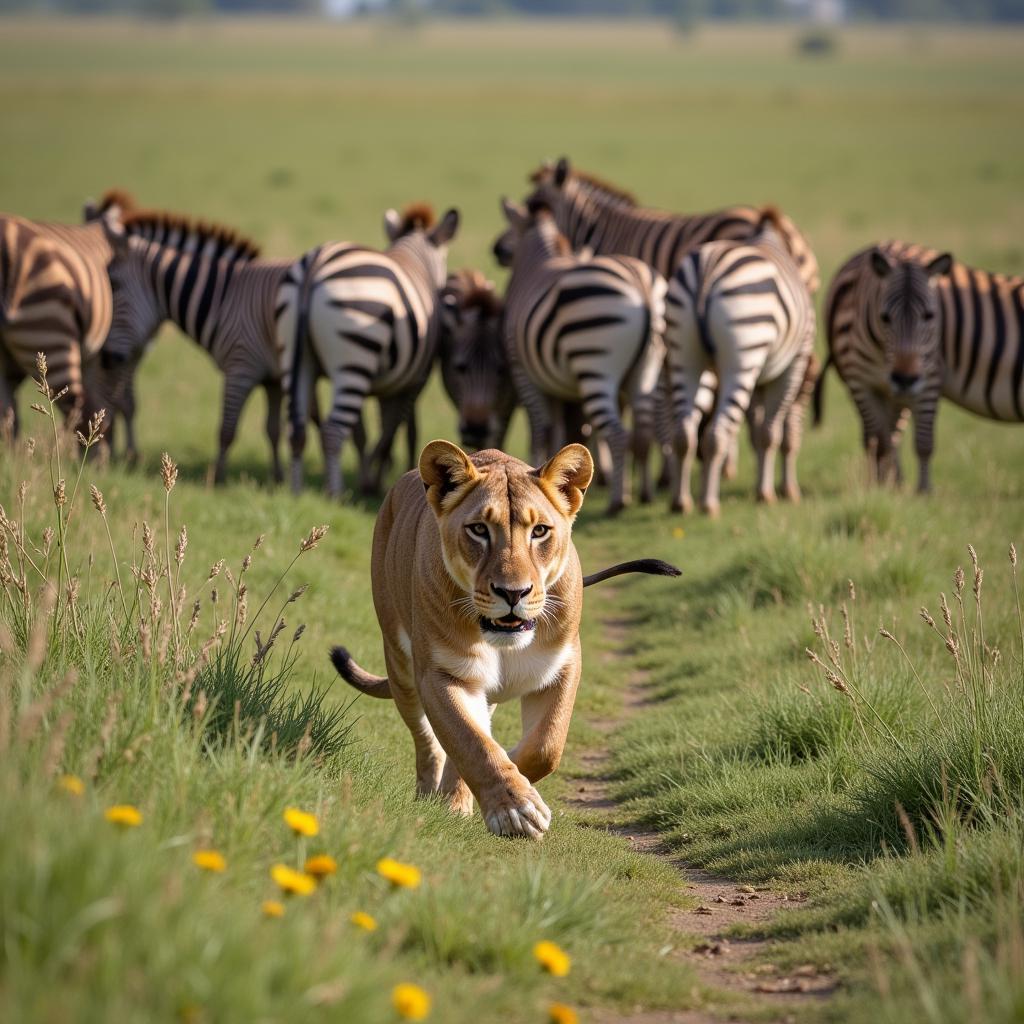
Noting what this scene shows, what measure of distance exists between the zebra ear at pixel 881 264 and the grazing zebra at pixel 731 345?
0.72m

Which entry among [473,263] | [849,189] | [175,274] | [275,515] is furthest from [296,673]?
[849,189]

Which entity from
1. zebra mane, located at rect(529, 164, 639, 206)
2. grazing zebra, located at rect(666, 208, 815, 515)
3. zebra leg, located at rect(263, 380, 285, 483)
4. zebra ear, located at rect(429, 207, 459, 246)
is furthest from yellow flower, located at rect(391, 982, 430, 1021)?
zebra mane, located at rect(529, 164, 639, 206)

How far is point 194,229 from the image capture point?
14523 millimetres

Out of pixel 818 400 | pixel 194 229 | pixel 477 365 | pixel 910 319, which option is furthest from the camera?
pixel 818 400

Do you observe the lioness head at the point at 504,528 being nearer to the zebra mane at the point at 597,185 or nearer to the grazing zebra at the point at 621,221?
the grazing zebra at the point at 621,221

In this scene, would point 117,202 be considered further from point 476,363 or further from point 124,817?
point 124,817

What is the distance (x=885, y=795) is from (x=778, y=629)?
3.16m

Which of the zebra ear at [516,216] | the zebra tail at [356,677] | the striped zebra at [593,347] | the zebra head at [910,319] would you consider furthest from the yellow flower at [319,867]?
the zebra ear at [516,216]

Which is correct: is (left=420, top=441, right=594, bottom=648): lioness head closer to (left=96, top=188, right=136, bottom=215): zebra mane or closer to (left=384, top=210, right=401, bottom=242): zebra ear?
(left=384, top=210, right=401, bottom=242): zebra ear

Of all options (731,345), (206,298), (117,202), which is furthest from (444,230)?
(117,202)

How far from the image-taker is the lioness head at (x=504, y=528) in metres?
5.44

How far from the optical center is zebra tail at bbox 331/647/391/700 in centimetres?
641

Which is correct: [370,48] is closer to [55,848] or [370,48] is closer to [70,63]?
[70,63]

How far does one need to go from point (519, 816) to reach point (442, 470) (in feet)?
4.60
